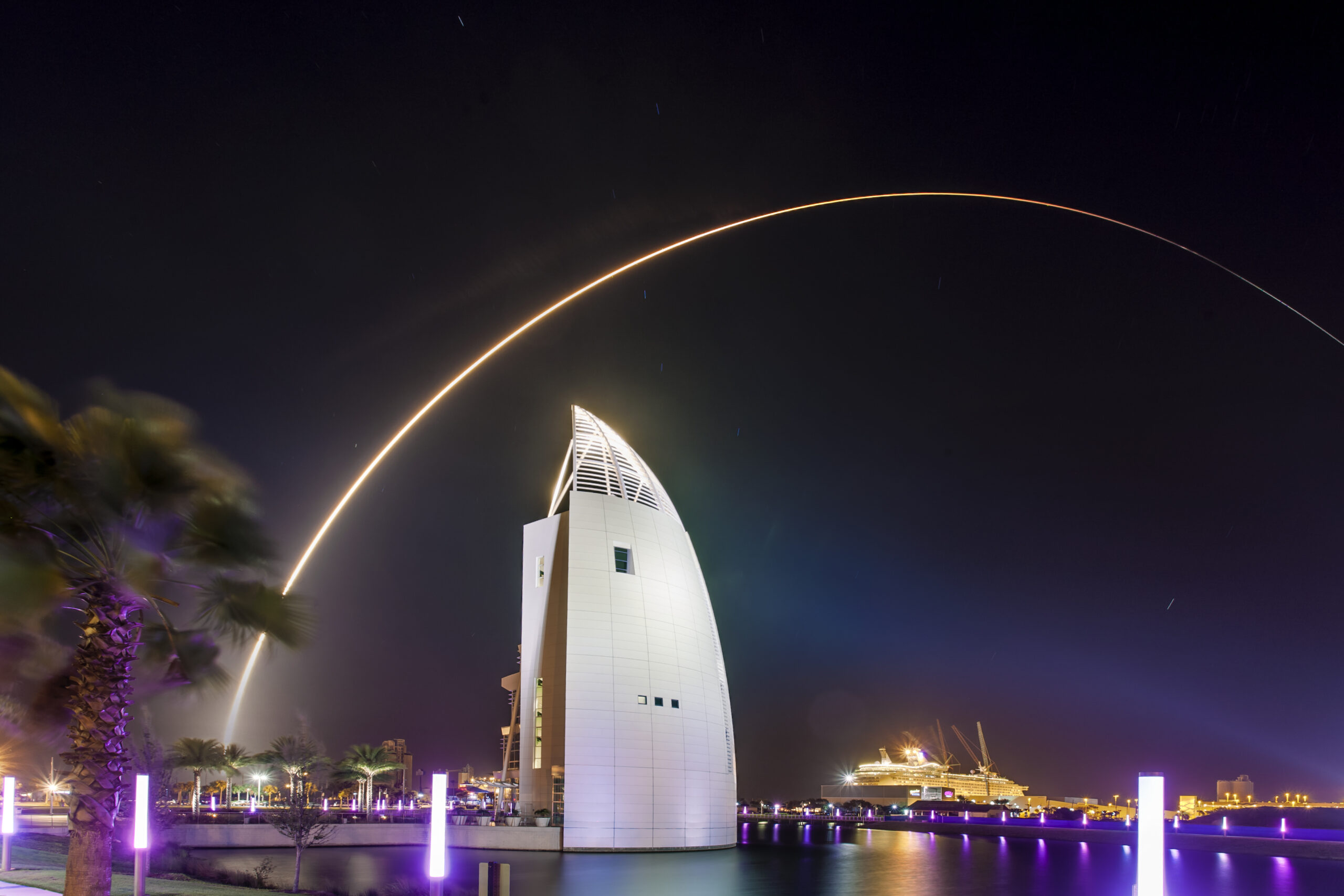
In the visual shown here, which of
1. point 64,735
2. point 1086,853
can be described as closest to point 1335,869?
point 1086,853

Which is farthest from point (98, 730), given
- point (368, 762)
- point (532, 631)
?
point (368, 762)

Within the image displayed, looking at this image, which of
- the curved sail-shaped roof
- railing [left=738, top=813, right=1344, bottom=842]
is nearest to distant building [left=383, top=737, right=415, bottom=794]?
railing [left=738, top=813, right=1344, bottom=842]

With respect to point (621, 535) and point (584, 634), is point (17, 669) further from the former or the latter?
point (621, 535)

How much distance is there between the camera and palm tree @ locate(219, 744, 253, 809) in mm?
58500

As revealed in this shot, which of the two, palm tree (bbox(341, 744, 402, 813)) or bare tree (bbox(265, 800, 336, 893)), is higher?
bare tree (bbox(265, 800, 336, 893))

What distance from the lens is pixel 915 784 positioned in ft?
472

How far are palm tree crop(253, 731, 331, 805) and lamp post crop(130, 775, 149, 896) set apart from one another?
1233 centimetres

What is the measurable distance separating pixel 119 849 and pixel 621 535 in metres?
20.6

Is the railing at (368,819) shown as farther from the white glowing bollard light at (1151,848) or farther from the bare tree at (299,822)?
the white glowing bollard light at (1151,848)

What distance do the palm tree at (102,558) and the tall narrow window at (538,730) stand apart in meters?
24.9

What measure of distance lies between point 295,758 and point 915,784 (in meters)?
126

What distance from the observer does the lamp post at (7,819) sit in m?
19.3

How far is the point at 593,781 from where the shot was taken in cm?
3412

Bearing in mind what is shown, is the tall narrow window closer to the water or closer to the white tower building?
the white tower building
